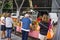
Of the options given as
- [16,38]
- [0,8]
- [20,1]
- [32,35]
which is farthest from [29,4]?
[32,35]

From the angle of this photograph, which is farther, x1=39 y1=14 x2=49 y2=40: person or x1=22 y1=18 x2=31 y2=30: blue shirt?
x1=22 y1=18 x2=31 y2=30: blue shirt

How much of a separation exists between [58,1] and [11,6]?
999 centimetres

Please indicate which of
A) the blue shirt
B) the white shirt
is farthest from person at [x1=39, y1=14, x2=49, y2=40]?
the white shirt

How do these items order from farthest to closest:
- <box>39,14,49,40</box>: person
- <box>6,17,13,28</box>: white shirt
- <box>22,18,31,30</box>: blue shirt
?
<box>6,17,13,28</box>: white shirt
<box>22,18,31,30</box>: blue shirt
<box>39,14,49,40</box>: person

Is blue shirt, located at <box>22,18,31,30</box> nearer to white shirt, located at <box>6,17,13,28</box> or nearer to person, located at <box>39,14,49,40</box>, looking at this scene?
white shirt, located at <box>6,17,13,28</box>

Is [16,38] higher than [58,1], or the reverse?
[58,1]

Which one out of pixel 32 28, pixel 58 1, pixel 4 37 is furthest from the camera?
pixel 58 1

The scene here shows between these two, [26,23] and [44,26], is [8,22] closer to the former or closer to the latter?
[26,23]

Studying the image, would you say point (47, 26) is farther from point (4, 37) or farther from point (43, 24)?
point (4, 37)

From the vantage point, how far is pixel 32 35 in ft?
36.4

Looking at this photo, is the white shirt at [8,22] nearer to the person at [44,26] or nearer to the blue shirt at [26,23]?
the blue shirt at [26,23]

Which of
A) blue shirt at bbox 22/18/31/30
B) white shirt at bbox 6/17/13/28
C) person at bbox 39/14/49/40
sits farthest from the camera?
white shirt at bbox 6/17/13/28

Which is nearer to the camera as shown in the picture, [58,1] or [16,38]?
[16,38]

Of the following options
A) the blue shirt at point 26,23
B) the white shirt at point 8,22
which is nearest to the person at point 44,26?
the blue shirt at point 26,23
